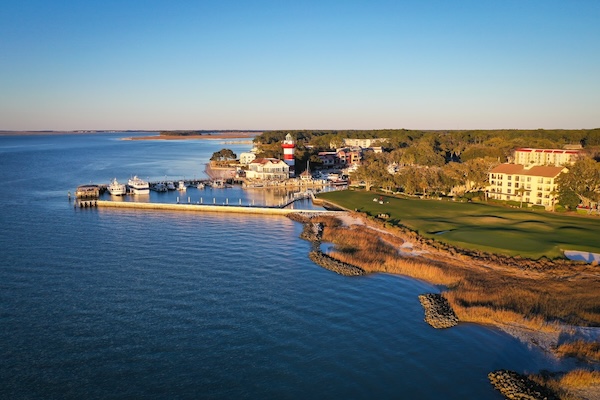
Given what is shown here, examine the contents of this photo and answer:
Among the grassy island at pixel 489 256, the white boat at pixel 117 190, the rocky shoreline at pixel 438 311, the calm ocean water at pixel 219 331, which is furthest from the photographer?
the white boat at pixel 117 190

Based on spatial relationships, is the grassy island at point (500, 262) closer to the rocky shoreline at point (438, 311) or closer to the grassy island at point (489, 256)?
the grassy island at point (489, 256)

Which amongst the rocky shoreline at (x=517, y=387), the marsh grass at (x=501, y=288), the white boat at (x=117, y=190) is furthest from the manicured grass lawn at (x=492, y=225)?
the white boat at (x=117, y=190)

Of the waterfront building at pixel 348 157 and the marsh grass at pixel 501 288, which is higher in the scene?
the waterfront building at pixel 348 157

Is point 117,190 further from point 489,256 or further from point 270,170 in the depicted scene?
point 489,256

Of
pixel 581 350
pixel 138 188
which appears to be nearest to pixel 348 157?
pixel 138 188

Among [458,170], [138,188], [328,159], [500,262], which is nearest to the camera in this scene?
[500,262]

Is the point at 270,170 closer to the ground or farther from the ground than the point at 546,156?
closer to the ground

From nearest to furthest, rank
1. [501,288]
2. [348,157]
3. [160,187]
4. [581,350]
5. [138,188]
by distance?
[581,350] → [501,288] → [138,188] → [160,187] → [348,157]

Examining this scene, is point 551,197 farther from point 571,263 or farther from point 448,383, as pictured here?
point 448,383
